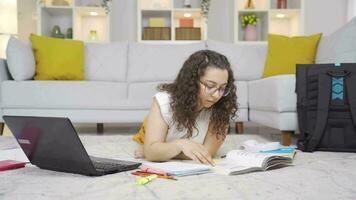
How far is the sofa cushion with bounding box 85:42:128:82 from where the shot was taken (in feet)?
12.1

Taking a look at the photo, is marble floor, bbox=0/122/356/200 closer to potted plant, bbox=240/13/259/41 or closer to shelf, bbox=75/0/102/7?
potted plant, bbox=240/13/259/41

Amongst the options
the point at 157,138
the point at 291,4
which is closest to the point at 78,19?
the point at 291,4

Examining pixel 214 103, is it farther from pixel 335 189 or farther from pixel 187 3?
pixel 187 3

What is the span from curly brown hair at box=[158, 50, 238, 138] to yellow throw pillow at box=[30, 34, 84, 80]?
1.98 metres

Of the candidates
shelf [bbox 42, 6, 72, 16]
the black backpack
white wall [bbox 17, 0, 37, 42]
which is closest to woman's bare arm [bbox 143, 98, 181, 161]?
the black backpack

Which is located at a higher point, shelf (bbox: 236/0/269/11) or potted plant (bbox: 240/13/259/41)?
shelf (bbox: 236/0/269/11)

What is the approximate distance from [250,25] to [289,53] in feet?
5.16

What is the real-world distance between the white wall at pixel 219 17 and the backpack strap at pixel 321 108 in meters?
2.74

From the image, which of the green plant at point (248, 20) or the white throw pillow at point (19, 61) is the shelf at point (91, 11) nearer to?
the white throw pillow at point (19, 61)

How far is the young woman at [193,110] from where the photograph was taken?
5.21 feet

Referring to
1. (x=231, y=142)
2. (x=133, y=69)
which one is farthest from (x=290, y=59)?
(x=133, y=69)

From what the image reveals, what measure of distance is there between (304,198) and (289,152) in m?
0.77

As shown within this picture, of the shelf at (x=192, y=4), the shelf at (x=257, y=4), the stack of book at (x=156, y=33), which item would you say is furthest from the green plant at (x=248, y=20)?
the stack of book at (x=156, y=33)

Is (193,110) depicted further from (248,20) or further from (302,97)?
(248,20)
